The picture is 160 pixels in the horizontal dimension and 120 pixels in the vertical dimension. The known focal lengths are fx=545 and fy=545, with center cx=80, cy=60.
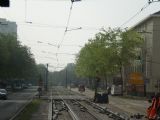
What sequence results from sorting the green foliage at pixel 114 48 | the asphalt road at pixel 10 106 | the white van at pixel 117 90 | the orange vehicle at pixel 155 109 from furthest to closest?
the white van at pixel 117 90
the green foliage at pixel 114 48
the asphalt road at pixel 10 106
the orange vehicle at pixel 155 109

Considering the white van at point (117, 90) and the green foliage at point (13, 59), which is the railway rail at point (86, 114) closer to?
the white van at point (117, 90)

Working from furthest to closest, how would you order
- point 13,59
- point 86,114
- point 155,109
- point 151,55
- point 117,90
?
1. point 13,59
2. point 151,55
3. point 117,90
4. point 86,114
5. point 155,109

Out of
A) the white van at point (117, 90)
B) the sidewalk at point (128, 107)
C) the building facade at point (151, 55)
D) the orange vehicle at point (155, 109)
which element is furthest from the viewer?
the building facade at point (151, 55)

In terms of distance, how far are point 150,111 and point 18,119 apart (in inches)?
340

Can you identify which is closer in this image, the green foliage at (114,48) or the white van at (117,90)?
the green foliage at (114,48)

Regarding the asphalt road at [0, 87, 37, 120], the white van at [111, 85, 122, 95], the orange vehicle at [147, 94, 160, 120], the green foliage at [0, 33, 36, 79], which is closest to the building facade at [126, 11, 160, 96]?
the white van at [111, 85, 122, 95]

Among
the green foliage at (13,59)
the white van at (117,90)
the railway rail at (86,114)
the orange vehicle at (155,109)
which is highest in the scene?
the green foliage at (13,59)

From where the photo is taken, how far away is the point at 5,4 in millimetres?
19984

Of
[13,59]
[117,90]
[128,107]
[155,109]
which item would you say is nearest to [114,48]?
[117,90]

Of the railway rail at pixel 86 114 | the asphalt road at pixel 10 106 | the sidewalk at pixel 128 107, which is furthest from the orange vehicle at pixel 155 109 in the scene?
the sidewalk at pixel 128 107

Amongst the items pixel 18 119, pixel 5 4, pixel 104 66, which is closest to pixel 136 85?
pixel 104 66

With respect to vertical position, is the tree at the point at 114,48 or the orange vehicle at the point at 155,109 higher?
the tree at the point at 114,48

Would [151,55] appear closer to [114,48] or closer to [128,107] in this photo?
[114,48]

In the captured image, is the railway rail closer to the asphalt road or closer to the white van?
the asphalt road
